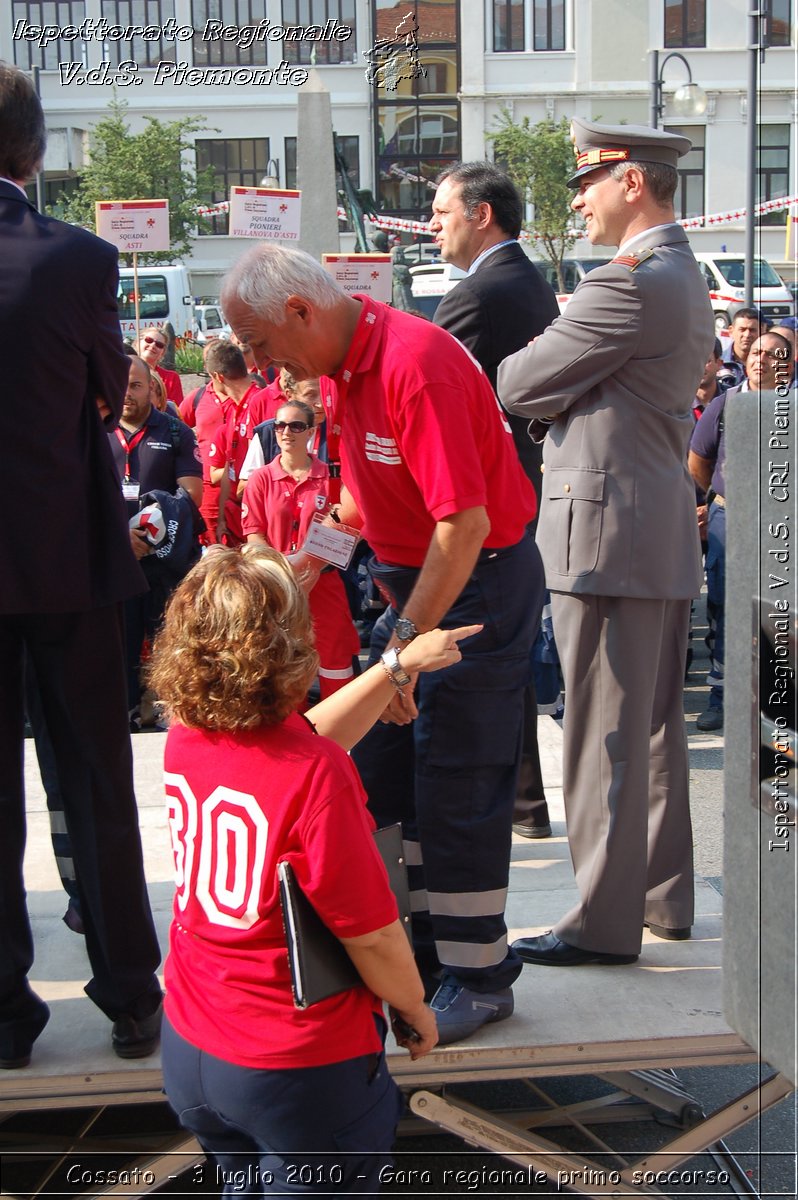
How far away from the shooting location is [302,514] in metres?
6.18

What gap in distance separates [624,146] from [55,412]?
1.60 meters

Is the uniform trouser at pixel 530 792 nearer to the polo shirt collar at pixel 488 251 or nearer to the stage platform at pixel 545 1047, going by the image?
the stage platform at pixel 545 1047

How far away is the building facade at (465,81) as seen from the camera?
143 feet

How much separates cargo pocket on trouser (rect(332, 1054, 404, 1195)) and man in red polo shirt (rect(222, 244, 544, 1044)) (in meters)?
0.74

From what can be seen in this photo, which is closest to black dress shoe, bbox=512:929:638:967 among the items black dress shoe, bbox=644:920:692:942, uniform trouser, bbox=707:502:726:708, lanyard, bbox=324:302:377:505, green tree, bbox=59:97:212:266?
black dress shoe, bbox=644:920:692:942

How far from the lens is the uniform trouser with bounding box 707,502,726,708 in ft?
24.1

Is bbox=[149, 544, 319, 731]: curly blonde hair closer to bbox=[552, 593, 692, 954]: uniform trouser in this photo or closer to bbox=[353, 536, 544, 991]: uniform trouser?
bbox=[353, 536, 544, 991]: uniform trouser

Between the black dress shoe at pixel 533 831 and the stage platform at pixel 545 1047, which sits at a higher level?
the stage platform at pixel 545 1047

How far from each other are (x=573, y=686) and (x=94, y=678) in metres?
1.23

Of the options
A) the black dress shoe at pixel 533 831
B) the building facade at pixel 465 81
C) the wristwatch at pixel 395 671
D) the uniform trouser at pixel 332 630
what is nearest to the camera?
the wristwatch at pixel 395 671

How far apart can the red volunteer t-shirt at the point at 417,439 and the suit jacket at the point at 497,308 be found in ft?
4.11

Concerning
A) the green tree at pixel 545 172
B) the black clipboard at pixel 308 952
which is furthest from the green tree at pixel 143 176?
the black clipboard at pixel 308 952

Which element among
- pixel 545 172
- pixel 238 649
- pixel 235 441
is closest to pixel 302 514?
pixel 235 441

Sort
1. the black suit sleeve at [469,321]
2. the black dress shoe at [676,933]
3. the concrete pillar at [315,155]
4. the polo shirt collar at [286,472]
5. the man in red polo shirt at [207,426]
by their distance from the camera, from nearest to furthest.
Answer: the black dress shoe at [676,933], the black suit sleeve at [469,321], the polo shirt collar at [286,472], the man in red polo shirt at [207,426], the concrete pillar at [315,155]
